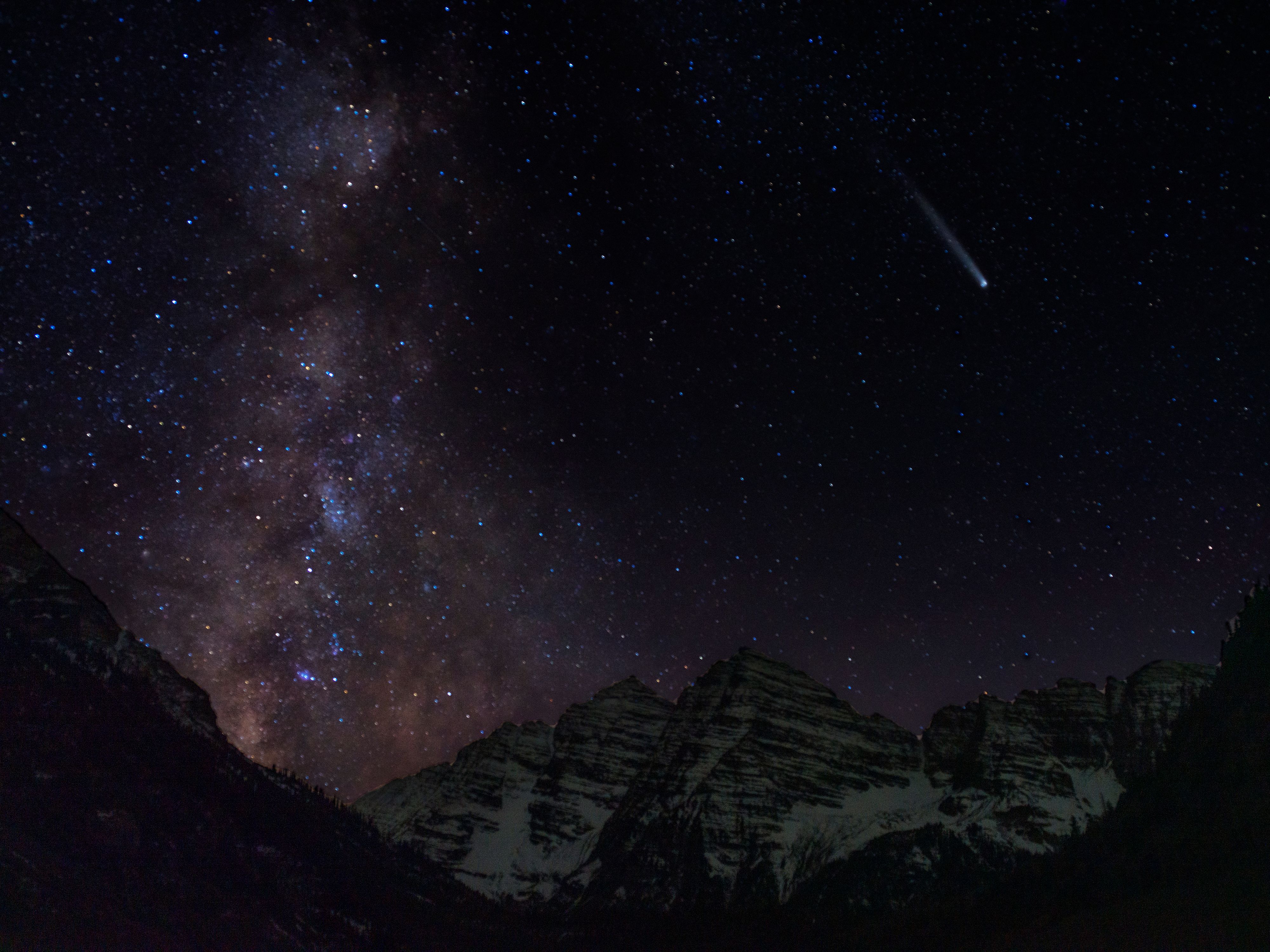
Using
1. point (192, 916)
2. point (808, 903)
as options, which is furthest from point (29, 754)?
point (808, 903)

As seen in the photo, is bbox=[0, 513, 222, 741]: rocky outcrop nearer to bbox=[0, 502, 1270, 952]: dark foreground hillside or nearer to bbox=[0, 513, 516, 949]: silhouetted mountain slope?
bbox=[0, 513, 516, 949]: silhouetted mountain slope

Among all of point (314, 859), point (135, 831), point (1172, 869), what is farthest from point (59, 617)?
point (1172, 869)

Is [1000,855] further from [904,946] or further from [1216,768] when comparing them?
[1216,768]

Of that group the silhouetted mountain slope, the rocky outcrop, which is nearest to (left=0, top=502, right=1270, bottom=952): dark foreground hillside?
the silhouetted mountain slope

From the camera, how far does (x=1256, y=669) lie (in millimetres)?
90188

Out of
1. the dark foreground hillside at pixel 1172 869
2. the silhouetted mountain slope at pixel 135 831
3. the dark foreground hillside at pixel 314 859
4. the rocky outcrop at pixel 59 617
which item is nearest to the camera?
the dark foreground hillside at pixel 1172 869

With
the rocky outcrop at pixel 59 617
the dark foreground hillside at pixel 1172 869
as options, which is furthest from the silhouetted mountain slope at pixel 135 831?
the dark foreground hillside at pixel 1172 869

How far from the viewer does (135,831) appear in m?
128

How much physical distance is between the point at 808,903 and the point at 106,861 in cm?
13805

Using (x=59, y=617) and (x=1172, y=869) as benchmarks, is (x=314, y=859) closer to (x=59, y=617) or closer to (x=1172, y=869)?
(x=59, y=617)

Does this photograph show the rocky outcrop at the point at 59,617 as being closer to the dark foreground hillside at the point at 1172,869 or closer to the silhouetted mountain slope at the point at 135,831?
the silhouetted mountain slope at the point at 135,831

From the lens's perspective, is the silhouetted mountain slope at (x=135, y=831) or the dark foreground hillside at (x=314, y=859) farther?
the silhouetted mountain slope at (x=135, y=831)

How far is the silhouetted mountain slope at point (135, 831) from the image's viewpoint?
4112 inches

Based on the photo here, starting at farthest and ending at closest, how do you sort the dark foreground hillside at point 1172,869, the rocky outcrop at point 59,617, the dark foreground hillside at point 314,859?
1. the rocky outcrop at point 59,617
2. the dark foreground hillside at point 314,859
3. the dark foreground hillside at point 1172,869
